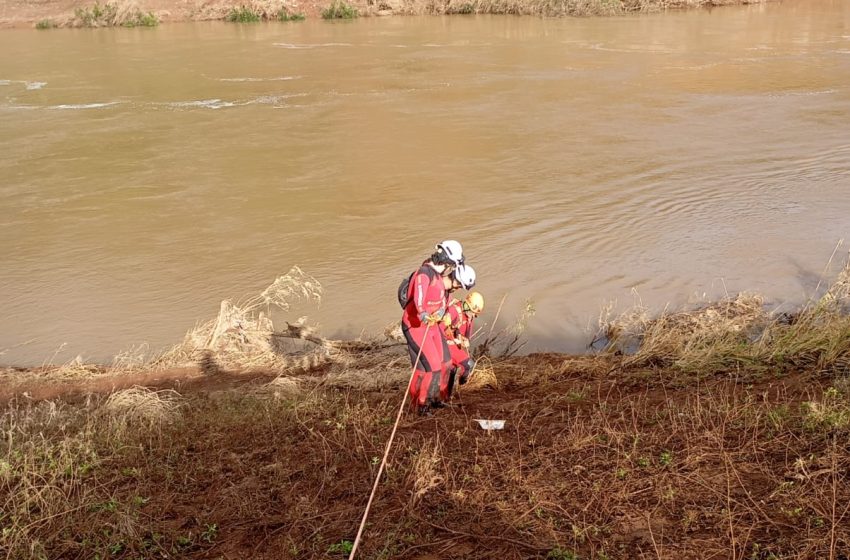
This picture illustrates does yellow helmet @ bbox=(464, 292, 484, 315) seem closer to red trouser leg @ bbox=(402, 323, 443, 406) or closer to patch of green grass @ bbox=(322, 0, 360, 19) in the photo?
red trouser leg @ bbox=(402, 323, 443, 406)

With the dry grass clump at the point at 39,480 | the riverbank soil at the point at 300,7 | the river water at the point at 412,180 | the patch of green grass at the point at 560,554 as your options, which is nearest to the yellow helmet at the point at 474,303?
the patch of green grass at the point at 560,554

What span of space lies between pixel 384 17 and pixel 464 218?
1079 inches

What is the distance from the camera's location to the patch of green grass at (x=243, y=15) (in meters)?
36.9

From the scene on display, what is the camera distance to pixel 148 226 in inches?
490

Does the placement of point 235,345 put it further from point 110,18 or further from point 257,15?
point 110,18

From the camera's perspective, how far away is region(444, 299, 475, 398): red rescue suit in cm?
589

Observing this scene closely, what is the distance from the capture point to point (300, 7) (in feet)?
124

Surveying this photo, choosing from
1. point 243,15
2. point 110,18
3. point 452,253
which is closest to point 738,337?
point 452,253

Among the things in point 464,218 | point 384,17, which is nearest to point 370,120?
point 464,218

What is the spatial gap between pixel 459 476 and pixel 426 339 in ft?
4.46

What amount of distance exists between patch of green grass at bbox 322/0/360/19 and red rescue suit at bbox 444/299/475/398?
33.3 meters

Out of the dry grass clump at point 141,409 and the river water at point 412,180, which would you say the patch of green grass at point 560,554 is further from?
the river water at point 412,180

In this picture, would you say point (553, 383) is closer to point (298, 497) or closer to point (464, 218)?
point (298, 497)

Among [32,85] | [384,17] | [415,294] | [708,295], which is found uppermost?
[384,17]
